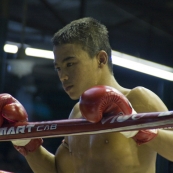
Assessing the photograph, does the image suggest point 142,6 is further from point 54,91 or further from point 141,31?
point 54,91

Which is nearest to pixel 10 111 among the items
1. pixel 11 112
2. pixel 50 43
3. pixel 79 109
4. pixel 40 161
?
pixel 11 112

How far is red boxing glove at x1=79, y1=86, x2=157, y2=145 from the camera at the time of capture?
1.17 m

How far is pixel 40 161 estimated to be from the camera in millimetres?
1757

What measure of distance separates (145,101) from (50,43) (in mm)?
2866

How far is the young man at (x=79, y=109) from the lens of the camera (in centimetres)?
146

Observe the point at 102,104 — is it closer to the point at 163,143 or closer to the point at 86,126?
the point at 86,126

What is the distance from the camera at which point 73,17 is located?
4.39m

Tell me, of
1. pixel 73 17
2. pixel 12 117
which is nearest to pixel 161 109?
pixel 12 117

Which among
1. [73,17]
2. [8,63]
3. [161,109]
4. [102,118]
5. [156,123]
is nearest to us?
[156,123]

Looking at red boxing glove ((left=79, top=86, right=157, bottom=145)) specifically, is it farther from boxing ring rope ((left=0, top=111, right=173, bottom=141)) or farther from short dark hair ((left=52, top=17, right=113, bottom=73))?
short dark hair ((left=52, top=17, right=113, bottom=73))

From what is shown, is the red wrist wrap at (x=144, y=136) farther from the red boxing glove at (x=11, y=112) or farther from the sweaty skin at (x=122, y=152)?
the red boxing glove at (x=11, y=112)

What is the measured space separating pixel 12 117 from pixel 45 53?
2934 mm

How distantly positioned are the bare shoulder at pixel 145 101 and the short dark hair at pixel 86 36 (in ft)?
0.75

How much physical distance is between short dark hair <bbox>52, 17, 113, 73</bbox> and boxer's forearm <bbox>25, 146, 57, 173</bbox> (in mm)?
432
